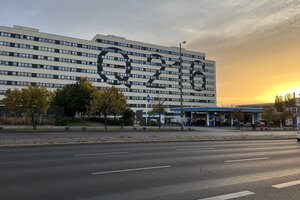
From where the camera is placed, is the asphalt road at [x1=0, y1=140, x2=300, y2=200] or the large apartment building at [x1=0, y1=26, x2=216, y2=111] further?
the large apartment building at [x1=0, y1=26, x2=216, y2=111]

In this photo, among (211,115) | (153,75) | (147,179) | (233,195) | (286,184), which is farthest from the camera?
(153,75)

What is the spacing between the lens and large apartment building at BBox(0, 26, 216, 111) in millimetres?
99250

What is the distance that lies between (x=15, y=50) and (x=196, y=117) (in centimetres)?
6455

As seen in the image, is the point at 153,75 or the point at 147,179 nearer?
the point at 147,179

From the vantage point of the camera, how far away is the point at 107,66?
394 ft

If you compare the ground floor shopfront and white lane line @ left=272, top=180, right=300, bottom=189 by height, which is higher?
the ground floor shopfront

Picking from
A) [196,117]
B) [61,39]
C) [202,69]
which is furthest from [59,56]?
[202,69]

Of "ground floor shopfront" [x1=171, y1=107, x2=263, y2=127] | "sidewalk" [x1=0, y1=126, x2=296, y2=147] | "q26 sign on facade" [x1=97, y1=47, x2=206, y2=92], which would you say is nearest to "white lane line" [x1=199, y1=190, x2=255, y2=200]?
"sidewalk" [x1=0, y1=126, x2=296, y2=147]

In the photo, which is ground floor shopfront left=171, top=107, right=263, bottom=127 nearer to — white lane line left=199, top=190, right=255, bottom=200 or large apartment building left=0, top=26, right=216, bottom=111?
large apartment building left=0, top=26, right=216, bottom=111

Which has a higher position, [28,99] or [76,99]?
[76,99]

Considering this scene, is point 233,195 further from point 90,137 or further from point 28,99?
point 28,99

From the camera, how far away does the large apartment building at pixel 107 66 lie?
326 ft

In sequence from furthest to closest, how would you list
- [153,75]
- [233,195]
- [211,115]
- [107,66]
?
[153,75] < [107,66] < [211,115] < [233,195]

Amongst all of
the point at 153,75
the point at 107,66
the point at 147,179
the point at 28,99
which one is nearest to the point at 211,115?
the point at 28,99
